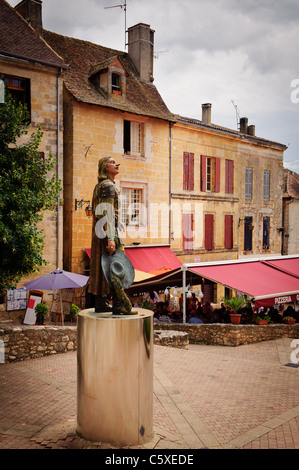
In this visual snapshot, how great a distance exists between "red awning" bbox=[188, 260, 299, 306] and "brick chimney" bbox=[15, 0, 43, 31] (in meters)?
12.3

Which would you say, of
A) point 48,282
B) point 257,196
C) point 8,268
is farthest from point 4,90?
point 257,196

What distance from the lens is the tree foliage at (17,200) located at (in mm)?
9094

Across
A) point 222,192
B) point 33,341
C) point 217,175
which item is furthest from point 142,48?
point 33,341

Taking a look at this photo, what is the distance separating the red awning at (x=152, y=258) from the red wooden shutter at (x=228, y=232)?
5.12 m

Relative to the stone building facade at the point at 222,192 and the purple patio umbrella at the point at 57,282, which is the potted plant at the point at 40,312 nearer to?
the purple patio umbrella at the point at 57,282

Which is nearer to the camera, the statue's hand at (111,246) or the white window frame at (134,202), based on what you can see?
the statue's hand at (111,246)

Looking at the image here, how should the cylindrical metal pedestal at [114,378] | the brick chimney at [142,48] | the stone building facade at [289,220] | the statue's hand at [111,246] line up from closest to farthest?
1. the cylindrical metal pedestal at [114,378]
2. the statue's hand at [111,246]
3. the brick chimney at [142,48]
4. the stone building facade at [289,220]

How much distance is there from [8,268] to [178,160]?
1354 cm

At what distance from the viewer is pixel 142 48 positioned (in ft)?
68.9

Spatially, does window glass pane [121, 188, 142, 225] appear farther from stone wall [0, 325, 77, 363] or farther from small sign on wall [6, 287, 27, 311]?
stone wall [0, 325, 77, 363]

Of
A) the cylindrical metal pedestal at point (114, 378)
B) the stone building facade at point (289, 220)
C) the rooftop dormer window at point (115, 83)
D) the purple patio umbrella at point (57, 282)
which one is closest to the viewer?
the cylindrical metal pedestal at point (114, 378)

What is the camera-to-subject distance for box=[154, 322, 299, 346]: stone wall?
44.3 feet

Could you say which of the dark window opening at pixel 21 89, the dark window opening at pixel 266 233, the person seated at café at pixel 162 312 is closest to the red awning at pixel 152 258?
the person seated at café at pixel 162 312

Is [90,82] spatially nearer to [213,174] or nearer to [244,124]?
[213,174]
